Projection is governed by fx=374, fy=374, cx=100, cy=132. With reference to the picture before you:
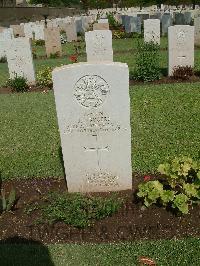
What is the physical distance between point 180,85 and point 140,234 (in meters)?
7.01

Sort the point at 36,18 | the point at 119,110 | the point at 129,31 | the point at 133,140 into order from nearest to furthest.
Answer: the point at 119,110, the point at 133,140, the point at 129,31, the point at 36,18

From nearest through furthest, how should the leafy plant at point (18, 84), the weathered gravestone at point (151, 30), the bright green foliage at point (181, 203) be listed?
the bright green foliage at point (181, 203) < the leafy plant at point (18, 84) < the weathered gravestone at point (151, 30)

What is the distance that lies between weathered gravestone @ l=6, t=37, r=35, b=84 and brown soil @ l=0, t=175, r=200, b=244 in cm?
773

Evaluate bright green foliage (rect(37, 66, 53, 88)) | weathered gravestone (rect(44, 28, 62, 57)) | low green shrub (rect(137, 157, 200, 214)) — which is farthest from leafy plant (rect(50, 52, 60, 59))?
low green shrub (rect(137, 157, 200, 214))

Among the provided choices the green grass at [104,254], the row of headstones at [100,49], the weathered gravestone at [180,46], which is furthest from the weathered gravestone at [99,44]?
the green grass at [104,254]

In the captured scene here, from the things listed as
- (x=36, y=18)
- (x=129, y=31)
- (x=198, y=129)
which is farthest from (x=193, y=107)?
(x=36, y=18)

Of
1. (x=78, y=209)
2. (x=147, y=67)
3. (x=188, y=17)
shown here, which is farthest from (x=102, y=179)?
(x=188, y=17)

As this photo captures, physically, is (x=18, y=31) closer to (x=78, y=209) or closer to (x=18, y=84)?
(x=18, y=84)

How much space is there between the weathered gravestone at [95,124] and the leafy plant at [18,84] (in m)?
7.01

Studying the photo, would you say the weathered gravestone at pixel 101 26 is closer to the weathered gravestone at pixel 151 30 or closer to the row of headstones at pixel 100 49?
the weathered gravestone at pixel 151 30

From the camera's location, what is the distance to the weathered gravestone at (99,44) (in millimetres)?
11578

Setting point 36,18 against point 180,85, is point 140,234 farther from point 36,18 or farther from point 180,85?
point 36,18

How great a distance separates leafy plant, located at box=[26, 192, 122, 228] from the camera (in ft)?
14.8

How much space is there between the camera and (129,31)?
23469 millimetres
